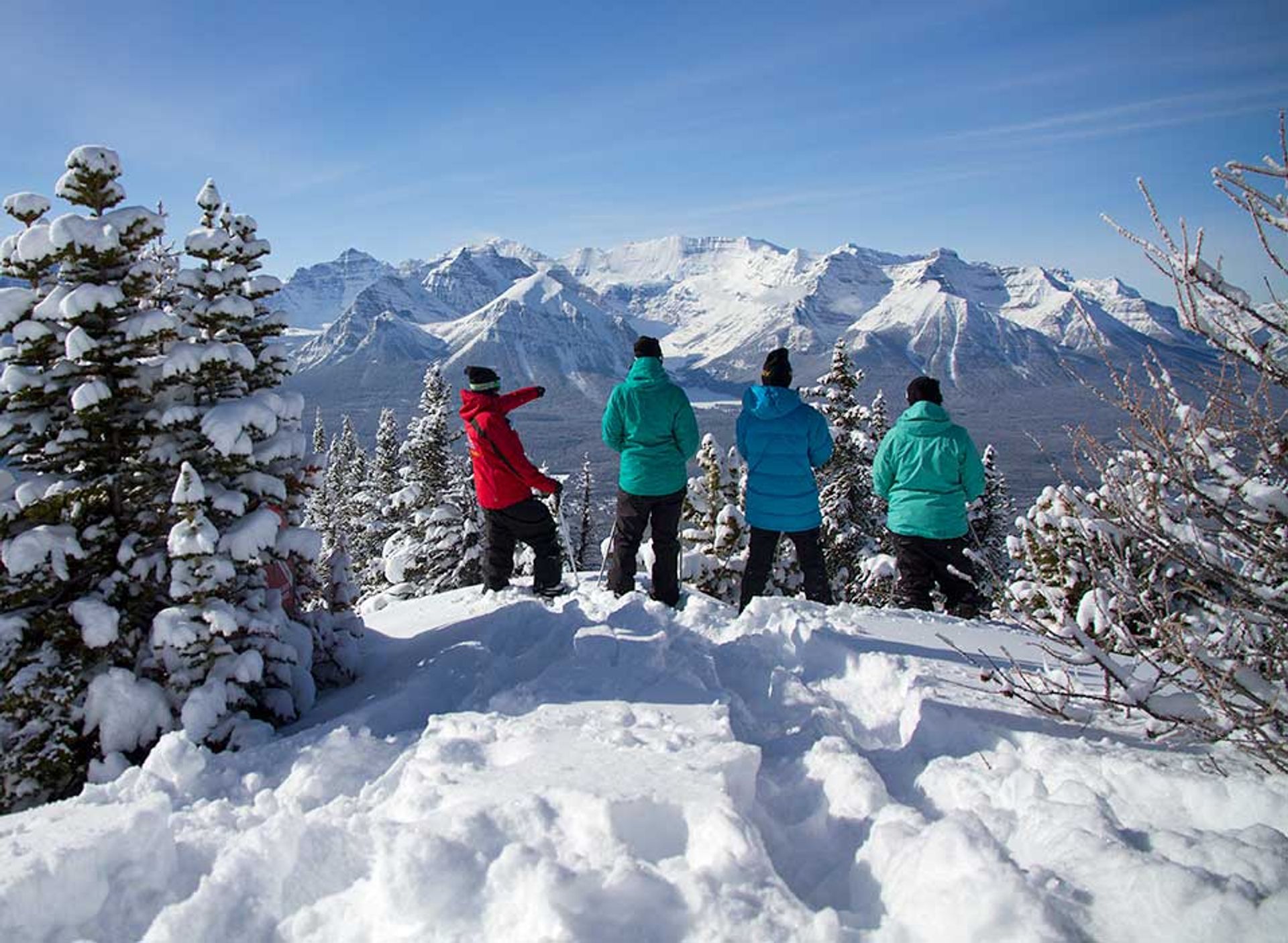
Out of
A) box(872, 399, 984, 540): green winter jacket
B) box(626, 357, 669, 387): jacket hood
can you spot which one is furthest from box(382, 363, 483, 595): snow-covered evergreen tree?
box(872, 399, 984, 540): green winter jacket

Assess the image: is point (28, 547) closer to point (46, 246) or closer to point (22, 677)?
point (22, 677)

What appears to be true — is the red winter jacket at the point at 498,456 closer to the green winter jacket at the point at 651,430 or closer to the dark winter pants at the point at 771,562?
the green winter jacket at the point at 651,430

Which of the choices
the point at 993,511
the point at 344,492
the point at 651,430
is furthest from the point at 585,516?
the point at 651,430

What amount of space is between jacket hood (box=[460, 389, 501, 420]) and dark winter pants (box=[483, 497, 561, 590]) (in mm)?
972

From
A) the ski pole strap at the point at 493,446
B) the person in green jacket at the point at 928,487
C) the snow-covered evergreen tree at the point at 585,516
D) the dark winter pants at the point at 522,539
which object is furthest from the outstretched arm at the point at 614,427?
Answer: the snow-covered evergreen tree at the point at 585,516

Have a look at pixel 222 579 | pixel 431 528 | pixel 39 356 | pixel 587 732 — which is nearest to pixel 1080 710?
pixel 587 732

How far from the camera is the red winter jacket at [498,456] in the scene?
23.0 feet

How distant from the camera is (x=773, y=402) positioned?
6.76 metres

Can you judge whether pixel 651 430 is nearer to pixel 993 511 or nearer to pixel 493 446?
pixel 493 446

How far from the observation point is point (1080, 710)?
4.11m

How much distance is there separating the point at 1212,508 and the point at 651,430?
4.41 metres

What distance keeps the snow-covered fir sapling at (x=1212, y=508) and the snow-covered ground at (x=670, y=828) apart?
0.40 metres

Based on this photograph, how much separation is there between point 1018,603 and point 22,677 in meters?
6.04

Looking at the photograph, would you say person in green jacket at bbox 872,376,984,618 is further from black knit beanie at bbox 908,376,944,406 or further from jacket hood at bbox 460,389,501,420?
jacket hood at bbox 460,389,501,420
